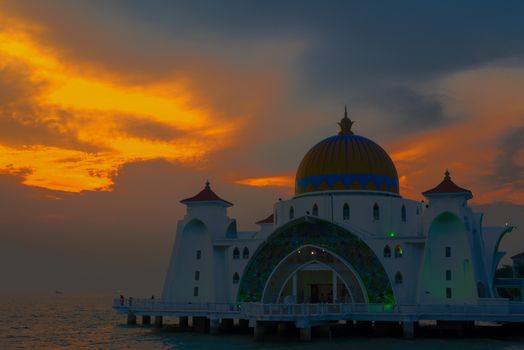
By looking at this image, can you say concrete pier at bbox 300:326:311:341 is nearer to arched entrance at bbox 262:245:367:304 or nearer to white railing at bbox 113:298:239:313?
arched entrance at bbox 262:245:367:304

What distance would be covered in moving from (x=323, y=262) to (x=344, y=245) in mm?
1898

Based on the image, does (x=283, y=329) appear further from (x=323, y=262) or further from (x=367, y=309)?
(x=323, y=262)

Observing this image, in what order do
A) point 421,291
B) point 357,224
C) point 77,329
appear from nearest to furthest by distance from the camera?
point 421,291, point 357,224, point 77,329

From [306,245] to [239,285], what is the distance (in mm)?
5700

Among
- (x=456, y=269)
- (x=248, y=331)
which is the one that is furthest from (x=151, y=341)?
(x=456, y=269)

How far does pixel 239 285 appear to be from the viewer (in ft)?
161

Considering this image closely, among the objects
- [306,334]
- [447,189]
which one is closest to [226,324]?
[306,334]

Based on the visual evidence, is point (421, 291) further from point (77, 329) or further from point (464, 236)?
point (77, 329)

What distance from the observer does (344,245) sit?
46281 mm

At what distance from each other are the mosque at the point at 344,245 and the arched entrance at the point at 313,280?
0.22ft

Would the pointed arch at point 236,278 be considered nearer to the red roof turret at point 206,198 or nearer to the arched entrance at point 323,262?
the arched entrance at point 323,262

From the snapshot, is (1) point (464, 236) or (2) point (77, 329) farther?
(2) point (77, 329)

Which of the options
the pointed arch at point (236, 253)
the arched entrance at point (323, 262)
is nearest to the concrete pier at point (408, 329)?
the arched entrance at point (323, 262)

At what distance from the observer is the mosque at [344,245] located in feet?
147
